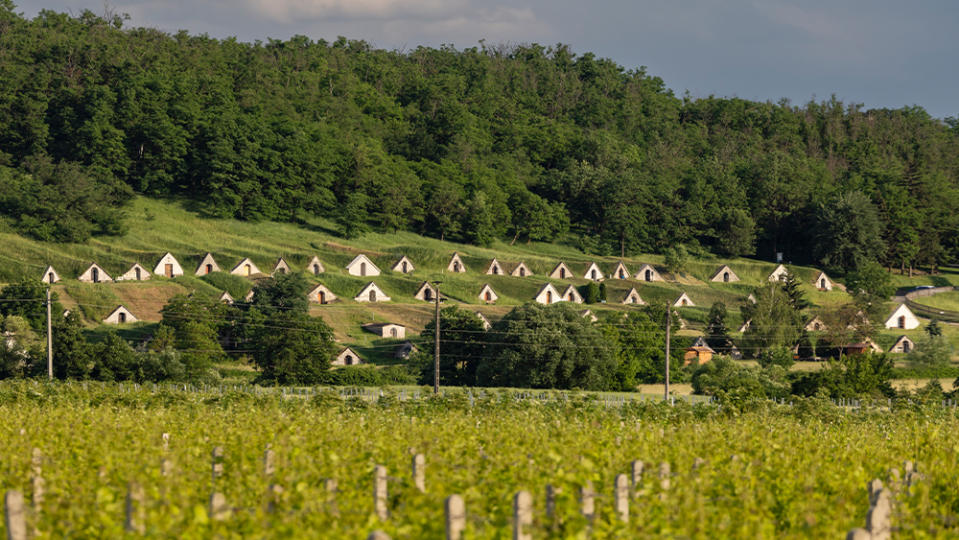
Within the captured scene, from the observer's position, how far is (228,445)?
16.7m

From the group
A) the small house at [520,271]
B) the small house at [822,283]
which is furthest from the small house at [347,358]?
the small house at [822,283]

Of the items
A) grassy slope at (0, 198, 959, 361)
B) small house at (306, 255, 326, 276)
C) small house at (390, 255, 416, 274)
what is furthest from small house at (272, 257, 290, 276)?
small house at (390, 255, 416, 274)

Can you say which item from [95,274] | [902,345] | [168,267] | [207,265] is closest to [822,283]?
[902,345]

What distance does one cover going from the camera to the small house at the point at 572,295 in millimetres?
84625

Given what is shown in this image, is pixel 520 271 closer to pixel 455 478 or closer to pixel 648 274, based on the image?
pixel 648 274

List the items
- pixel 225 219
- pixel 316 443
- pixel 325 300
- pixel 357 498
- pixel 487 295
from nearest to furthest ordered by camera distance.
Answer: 1. pixel 357 498
2. pixel 316 443
3. pixel 325 300
4. pixel 487 295
5. pixel 225 219

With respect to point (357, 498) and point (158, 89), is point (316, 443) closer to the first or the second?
point (357, 498)

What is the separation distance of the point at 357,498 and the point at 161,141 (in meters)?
94.7

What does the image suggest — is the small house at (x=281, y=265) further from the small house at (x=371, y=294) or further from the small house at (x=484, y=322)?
the small house at (x=484, y=322)

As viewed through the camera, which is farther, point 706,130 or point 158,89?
point 706,130

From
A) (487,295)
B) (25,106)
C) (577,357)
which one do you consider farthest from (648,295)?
(25,106)

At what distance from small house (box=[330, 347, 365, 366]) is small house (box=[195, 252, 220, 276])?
25.5 metres

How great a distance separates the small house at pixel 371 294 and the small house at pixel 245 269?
9686mm

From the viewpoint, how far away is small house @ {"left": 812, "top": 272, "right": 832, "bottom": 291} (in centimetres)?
9994
